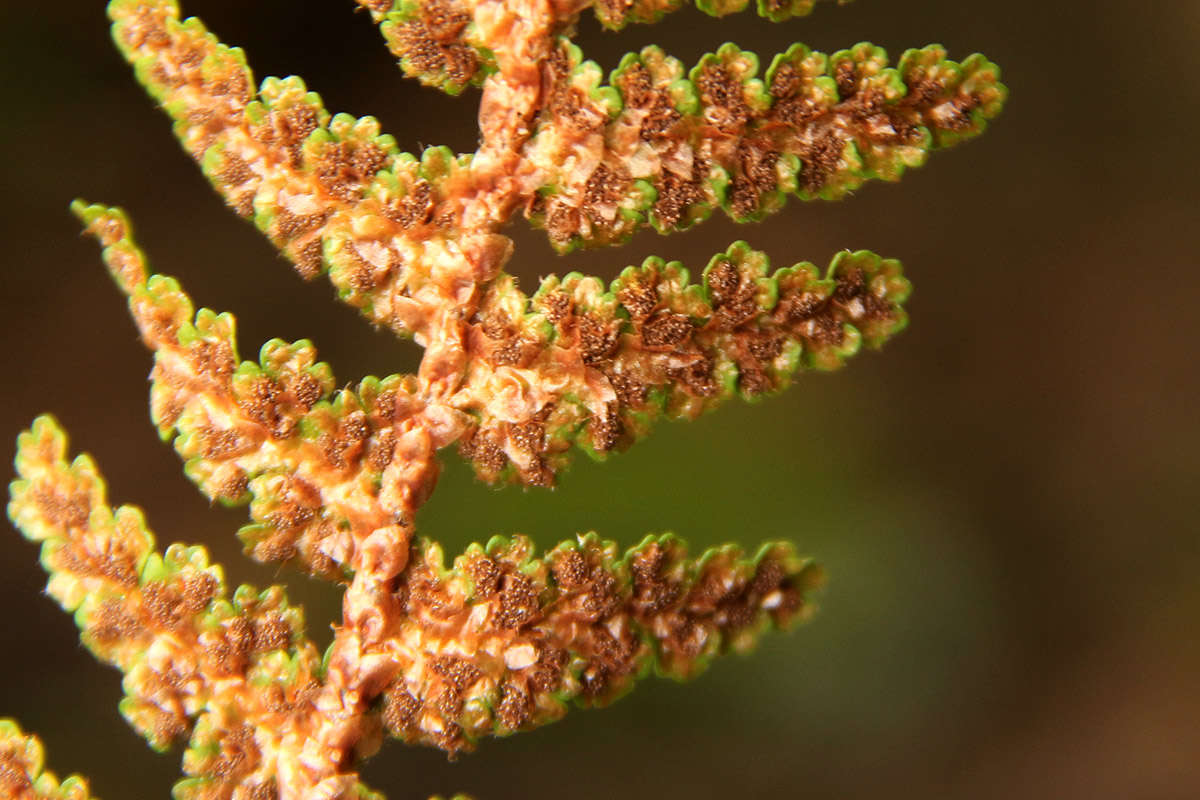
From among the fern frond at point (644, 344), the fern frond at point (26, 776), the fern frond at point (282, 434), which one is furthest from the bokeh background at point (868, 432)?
the fern frond at point (644, 344)

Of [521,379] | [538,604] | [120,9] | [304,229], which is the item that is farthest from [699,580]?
[120,9]

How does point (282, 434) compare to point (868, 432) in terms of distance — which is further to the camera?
point (868, 432)

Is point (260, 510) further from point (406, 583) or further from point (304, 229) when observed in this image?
point (304, 229)

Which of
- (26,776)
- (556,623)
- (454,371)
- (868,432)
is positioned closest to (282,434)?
(454,371)

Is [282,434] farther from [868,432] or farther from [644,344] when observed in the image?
[868,432]

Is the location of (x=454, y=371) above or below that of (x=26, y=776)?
above

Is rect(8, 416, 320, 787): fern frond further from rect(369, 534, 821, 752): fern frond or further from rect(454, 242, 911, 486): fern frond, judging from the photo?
rect(454, 242, 911, 486): fern frond

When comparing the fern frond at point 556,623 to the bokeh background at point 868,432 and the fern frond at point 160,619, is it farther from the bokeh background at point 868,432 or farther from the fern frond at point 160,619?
the bokeh background at point 868,432

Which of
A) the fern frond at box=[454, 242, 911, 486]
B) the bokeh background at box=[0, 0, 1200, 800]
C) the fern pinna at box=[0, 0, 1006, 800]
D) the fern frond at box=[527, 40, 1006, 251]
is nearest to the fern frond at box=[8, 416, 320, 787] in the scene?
the fern pinna at box=[0, 0, 1006, 800]

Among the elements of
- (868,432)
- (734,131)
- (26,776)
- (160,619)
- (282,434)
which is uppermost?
(734,131)
